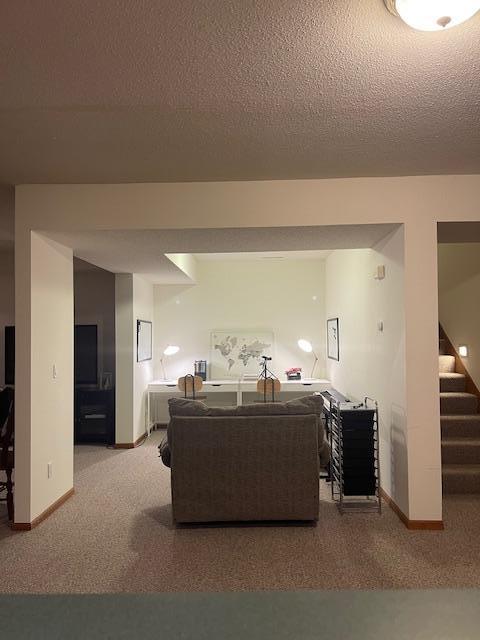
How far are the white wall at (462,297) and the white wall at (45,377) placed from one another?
4.03 meters

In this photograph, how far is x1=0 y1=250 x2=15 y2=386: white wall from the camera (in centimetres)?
629

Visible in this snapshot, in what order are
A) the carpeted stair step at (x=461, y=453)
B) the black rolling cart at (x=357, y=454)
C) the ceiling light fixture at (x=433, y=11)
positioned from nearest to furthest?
1. the ceiling light fixture at (x=433, y=11)
2. the black rolling cart at (x=357, y=454)
3. the carpeted stair step at (x=461, y=453)

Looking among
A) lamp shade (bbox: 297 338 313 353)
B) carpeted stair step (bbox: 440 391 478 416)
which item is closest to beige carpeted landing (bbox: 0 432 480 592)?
carpeted stair step (bbox: 440 391 478 416)

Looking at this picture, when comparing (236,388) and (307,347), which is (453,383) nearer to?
(307,347)

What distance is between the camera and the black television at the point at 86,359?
650 cm

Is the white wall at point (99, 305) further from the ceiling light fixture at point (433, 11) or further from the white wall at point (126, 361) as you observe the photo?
the ceiling light fixture at point (433, 11)

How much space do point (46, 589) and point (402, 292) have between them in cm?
305

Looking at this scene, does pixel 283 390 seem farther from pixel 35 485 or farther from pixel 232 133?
pixel 232 133

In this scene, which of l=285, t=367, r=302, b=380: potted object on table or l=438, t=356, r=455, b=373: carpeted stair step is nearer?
l=438, t=356, r=455, b=373: carpeted stair step

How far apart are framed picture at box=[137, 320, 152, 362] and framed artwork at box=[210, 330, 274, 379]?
3.28 feet

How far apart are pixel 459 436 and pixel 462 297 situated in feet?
4.99

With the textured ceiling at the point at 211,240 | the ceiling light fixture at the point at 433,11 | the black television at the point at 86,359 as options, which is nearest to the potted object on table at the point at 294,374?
the black television at the point at 86,359

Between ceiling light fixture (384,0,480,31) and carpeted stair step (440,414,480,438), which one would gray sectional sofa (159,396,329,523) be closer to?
carpeted stair step (440,414,480,438)

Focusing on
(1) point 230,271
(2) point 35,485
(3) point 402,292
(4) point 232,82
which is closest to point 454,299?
(3) point 402,292
